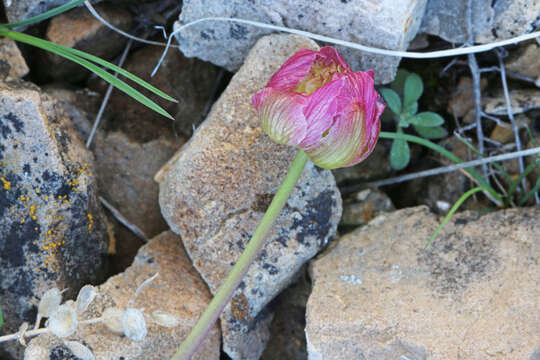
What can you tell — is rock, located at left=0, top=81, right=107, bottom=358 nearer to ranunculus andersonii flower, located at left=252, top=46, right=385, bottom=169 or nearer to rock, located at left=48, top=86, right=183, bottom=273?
rock, located at left=48, top=86, right=183, bottom=273

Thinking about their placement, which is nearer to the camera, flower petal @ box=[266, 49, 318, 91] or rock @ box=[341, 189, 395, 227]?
flower petal @ box=[266, 49, 318, 91]

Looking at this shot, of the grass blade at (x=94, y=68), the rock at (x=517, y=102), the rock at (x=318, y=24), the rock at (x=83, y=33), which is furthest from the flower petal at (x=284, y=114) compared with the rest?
the rock at (x=517, y=102)

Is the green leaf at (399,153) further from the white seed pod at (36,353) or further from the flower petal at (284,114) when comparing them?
the white seed pod at (36,353)

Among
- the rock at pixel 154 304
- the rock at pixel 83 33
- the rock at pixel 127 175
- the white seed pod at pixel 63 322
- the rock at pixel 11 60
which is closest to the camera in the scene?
the white seed pod at pixel 63 322

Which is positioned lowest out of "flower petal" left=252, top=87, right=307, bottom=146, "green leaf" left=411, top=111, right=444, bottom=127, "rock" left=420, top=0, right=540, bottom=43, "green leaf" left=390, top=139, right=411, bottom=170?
"green leaf" left=390, top=139, right=411, bottom=170

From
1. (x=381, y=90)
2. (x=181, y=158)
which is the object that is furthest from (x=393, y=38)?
(x=181, y=158)

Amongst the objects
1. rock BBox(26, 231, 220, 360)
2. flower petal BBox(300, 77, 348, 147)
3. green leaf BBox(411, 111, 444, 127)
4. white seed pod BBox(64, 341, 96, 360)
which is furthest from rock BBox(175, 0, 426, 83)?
white seed pod BBox(64, 341, 96, 360)

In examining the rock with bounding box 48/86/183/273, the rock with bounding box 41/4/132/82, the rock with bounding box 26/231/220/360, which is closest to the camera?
the rock with bounding box 26/231/220/360
